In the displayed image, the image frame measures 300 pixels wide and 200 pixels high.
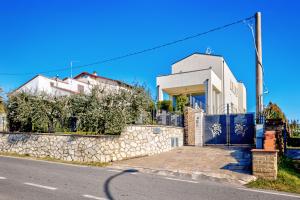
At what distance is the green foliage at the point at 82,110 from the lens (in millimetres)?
13609

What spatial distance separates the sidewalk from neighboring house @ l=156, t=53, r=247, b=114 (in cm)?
1096

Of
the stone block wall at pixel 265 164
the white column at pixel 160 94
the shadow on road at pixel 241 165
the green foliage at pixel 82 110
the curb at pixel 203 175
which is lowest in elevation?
the curb at pixel 203 175

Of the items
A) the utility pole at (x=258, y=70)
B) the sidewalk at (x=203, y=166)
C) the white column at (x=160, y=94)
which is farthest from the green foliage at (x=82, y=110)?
the white column at (x=160, y=94)

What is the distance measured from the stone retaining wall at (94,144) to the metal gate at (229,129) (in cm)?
288

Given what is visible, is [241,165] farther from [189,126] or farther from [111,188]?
[189,126]

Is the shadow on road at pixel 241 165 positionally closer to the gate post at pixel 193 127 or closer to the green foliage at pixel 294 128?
the gate post at pixel 193 127

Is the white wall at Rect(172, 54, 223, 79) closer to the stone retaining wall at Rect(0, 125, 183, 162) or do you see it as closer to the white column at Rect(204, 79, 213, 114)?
the white column at Rect(204, 79, 213, 114)

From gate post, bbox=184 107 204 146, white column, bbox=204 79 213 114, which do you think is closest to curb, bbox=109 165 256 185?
gate post, bbox=184 107 204 146

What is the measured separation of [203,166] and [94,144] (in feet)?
16.8

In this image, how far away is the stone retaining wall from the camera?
12617 millimetres

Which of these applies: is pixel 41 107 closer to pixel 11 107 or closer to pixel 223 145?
pixel 11 107

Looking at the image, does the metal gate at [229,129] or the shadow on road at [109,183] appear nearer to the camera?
the shadow on road at [109,183]

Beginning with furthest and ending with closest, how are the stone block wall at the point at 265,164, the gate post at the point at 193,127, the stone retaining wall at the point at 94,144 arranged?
1. the gate post at the point at 193,127
2. the stone retaining wall at the point at 94,144
3. the stone block wall at the point at 265,164

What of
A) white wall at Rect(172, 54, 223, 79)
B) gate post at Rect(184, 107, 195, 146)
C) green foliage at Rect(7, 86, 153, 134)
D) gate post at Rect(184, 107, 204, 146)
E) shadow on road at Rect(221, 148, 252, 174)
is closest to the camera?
shadow on road at Rect(221, 148, 252, 174)
